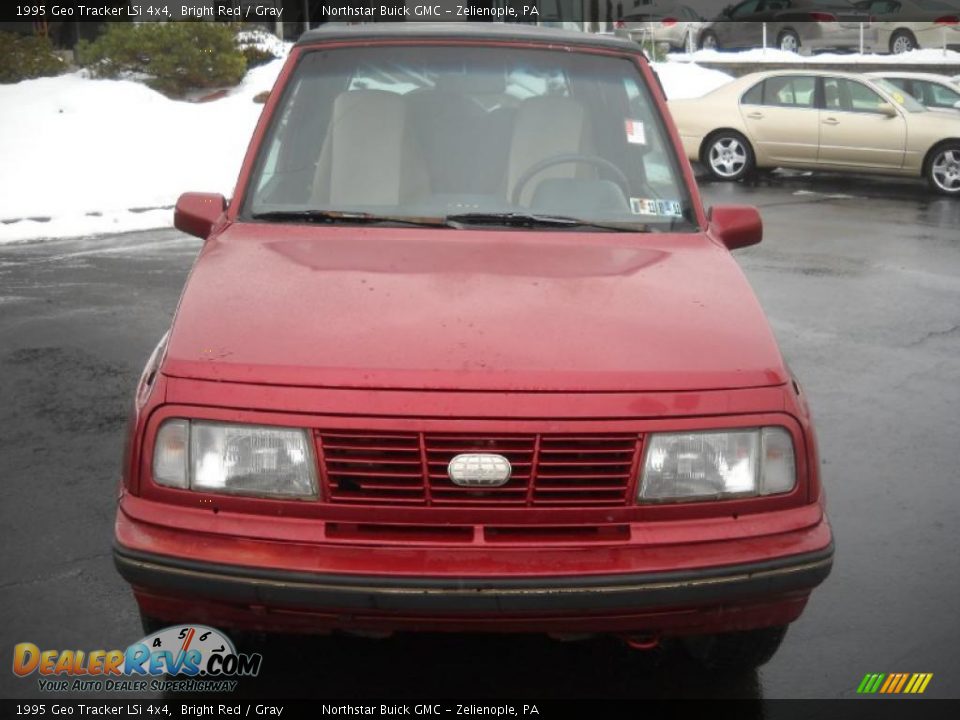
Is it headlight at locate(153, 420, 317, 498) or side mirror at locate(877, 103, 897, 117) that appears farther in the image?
side mirror at locate(877, 103, 897, 117)

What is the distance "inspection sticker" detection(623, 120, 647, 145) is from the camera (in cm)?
433

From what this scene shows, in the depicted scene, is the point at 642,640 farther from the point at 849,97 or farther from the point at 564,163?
the point at 849,97

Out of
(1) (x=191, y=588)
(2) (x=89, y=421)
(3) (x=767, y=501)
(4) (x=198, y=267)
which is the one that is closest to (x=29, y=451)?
(2) (x=89, y=421)

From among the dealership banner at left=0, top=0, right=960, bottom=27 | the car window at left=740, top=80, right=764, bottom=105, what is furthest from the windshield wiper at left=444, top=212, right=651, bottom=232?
the dealership banner at left=0, top=0, right=960, bottom=27

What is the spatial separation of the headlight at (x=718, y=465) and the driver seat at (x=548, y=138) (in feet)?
4.75

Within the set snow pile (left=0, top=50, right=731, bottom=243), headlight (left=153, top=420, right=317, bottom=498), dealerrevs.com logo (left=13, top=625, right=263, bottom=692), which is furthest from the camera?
snow pile (left=0, top=50, right=731, bottom=243)

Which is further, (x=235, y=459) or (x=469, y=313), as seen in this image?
(x=469, y=313)

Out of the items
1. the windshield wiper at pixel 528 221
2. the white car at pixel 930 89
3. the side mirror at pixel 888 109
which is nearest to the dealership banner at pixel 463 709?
the windshield wiper at pixel 528 221

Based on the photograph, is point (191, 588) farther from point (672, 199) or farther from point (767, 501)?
point (672, 199)

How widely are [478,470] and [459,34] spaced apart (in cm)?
211

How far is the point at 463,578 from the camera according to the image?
2.72 meters

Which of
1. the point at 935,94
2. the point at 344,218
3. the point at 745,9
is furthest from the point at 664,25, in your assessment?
the point at 344,218

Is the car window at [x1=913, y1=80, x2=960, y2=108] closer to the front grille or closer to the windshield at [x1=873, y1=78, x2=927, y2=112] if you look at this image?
the windshield at [x1=873, y1=78, x2=927, y2=112]

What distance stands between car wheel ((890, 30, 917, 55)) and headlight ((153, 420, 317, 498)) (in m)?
31.2
